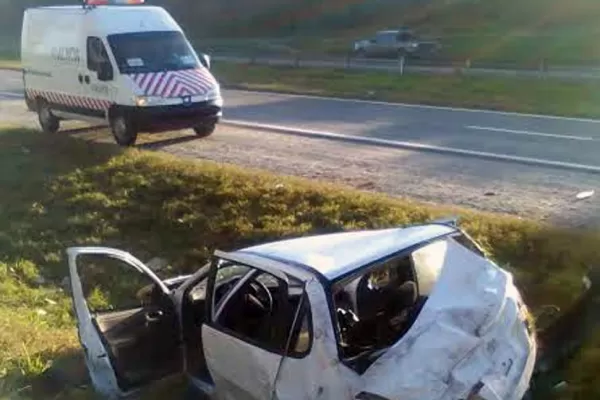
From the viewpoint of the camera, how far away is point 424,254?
5.70m

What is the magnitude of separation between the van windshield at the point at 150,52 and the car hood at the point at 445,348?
1125cm

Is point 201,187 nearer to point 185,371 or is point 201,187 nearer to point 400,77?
point 185,371

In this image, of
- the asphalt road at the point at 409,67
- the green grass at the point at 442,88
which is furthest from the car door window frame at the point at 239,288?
the asphalt road at the point at 409,67

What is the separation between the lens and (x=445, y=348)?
463 centimetres

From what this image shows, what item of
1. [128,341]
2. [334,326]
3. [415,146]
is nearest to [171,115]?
[415,146]

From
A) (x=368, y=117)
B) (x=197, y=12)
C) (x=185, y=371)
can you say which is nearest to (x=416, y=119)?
(x=368, y=117)

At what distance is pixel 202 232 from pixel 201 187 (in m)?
1.38

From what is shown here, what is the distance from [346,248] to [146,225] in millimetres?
6453

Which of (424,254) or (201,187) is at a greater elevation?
(424,254)

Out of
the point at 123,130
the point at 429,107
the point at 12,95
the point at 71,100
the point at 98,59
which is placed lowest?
the point at 12,95

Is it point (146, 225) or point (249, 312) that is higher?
point (249, 312)

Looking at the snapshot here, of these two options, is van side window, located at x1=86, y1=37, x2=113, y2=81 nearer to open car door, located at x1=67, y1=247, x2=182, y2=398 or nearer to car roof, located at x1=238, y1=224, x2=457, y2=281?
open car door, located at x1=67, y1=247, x2=182, y2=398

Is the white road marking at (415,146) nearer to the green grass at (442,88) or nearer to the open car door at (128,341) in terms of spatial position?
the green grass at (442,88)

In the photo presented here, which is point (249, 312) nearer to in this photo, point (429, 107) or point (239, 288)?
point (239, 288)
